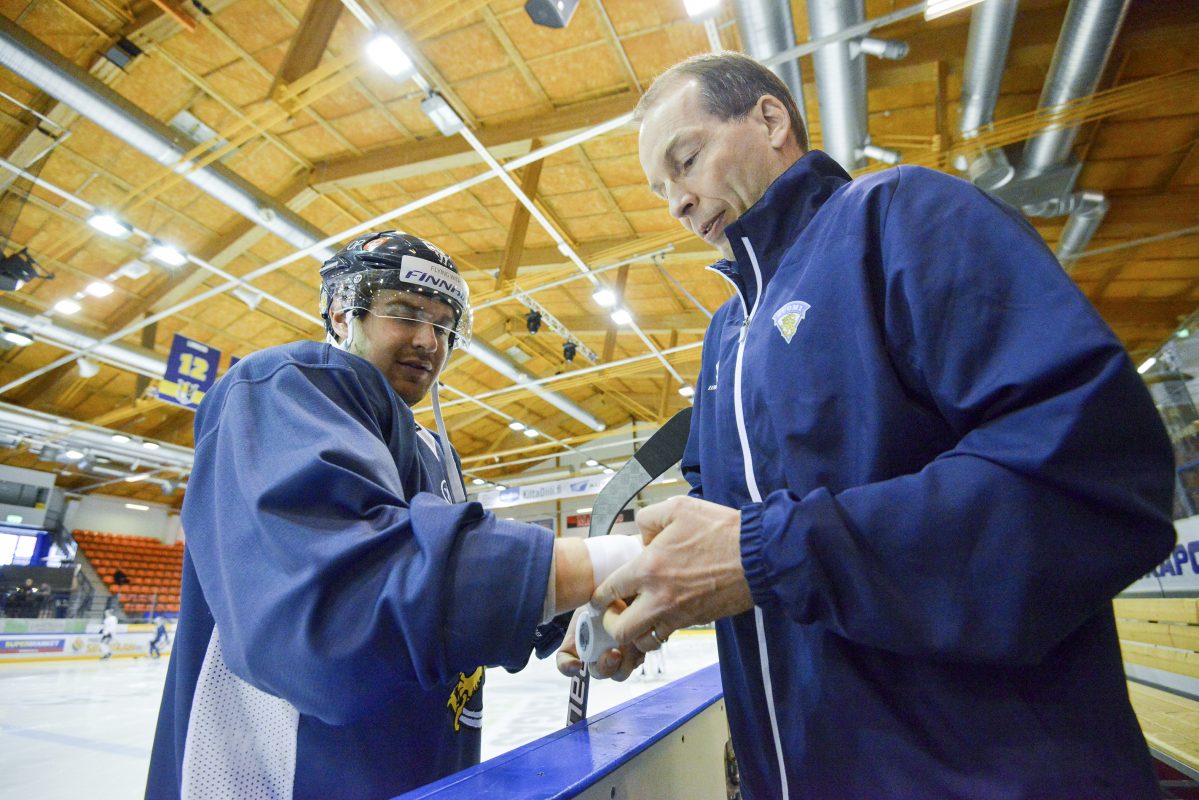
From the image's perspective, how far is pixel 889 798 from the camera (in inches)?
23.0

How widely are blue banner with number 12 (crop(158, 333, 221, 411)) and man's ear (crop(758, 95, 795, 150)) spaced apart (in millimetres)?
9527

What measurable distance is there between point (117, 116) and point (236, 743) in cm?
656

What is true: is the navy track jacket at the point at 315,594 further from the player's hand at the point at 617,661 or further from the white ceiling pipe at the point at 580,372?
the white ceiling pipe at the point at 580,372

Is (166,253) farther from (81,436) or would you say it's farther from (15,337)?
(81,436)

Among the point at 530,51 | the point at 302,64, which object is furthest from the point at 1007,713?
A: the point at 302,64

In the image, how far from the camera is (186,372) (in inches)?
337

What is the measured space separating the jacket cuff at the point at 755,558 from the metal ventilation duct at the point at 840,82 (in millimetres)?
4035

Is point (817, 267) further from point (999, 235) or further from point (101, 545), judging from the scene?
point (101, 545)

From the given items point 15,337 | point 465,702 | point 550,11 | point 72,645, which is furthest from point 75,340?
point 465,702

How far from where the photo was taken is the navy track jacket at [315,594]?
583 mm

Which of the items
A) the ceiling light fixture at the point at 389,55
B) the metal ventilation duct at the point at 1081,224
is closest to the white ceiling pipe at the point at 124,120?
the ceiling light fixture at the point at 389,55

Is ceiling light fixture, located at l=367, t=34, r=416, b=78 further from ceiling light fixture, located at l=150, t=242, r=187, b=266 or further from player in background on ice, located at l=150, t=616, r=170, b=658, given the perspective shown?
player in background on ice, located at l=150, t=616, r=170, b=658

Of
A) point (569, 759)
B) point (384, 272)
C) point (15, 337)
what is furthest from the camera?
point (15, 337)

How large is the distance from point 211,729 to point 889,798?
2.94 feet
